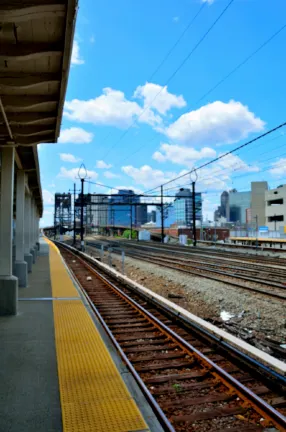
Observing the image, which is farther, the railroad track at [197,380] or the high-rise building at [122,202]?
the high-rise building at [122,202]

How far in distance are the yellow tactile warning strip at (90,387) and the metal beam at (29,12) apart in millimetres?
4187

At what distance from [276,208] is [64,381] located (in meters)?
77.7

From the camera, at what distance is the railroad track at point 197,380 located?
160 inches

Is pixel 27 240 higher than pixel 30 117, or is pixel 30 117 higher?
pixel 30 117

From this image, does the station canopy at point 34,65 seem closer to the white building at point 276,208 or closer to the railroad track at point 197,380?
the railroad track at point 197,380

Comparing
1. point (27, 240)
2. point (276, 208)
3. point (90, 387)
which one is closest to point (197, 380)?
point (90, 387)

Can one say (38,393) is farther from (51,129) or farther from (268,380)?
(51,129)

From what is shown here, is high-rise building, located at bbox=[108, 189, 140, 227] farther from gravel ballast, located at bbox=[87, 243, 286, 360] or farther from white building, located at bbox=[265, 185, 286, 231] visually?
white building, located at bbox=[265, 185, 286, 231]

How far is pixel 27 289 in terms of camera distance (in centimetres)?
1196

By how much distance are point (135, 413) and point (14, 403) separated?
1.37 metres

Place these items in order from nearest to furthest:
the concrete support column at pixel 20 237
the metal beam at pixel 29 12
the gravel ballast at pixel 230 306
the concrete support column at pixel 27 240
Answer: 1. the metal beam at pixel 29 12
2. the gravel ballast at pixel 230 306
3. the concrete support column at pixel 20 237
4. the concrete support column at pixel 27 240

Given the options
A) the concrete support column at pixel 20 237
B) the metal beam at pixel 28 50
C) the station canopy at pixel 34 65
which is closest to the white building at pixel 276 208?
the concrete support column at pixel 20 237

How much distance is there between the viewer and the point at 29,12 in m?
3.65

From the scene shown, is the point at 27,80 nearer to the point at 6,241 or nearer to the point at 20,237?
the point at 6,241
